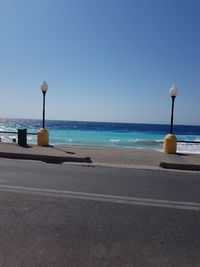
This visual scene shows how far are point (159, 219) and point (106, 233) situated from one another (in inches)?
42.3

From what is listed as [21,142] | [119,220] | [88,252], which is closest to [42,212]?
[119,220]

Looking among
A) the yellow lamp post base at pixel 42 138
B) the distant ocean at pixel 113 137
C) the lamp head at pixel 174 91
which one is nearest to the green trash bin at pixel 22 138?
the yellow lamp post base at pixel 42 138

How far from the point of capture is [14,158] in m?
12.0

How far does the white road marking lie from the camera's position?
5.87 meters

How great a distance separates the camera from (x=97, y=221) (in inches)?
190

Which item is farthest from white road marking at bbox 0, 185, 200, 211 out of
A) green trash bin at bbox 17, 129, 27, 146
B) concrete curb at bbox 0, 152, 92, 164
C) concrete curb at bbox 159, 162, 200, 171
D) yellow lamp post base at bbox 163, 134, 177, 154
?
green trash bin at bbox 17, 129, 27, 146

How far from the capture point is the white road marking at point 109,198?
5.87 metres

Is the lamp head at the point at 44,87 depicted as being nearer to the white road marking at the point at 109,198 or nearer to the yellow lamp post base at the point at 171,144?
the yellow lamp post base at the point at 171,144

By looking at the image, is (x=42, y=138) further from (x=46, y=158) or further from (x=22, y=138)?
(x=46, y=158)

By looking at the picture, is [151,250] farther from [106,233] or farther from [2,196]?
[2,196]

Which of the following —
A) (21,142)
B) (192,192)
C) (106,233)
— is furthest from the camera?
(21,142)

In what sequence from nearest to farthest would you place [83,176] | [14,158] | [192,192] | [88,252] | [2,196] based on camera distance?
1. [88,252]
2. [2,196]
3. [192,192]
4. [83,176]
5. [14,158]

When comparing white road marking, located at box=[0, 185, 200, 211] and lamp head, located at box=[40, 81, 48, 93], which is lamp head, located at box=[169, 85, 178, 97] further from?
white road marking, located at box=[0, 185, 200, 211]

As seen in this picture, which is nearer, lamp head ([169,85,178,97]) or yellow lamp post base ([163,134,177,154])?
yellow lamp post base ([163,134,177,154])
